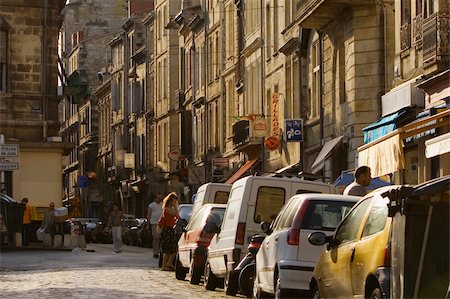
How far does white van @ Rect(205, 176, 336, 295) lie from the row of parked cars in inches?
0.6

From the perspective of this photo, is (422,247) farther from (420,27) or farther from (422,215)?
(420,27)

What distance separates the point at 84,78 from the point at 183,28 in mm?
40592

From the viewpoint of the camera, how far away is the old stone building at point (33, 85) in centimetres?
5950

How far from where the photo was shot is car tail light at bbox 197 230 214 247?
1043 inches

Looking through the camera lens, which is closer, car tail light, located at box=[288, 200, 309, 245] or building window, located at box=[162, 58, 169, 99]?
car tail light, located at box=[288, 200, 309, 245]

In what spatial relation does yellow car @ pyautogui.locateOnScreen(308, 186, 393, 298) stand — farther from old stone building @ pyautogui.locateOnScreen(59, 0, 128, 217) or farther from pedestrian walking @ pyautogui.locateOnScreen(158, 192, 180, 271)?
old stone building @ pyautogui.locateOnScreen(59, 0, 128, 217)

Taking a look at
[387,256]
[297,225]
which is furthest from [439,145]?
[387,256]

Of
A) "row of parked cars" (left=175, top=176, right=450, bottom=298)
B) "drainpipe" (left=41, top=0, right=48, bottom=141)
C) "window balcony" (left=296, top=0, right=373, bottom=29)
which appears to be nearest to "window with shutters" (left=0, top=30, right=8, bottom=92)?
"drainpipe" (left=41, top=0, right=48, bottom=141)

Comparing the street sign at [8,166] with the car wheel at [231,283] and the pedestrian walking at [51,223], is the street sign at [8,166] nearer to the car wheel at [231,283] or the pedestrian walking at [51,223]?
the pedestrian walking at [51,223]

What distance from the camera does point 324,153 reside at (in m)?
40.2

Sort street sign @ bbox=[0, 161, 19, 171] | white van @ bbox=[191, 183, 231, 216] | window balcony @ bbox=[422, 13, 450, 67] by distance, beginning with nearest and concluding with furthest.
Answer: window balcony @ bbox=[422, 13, 450, 67], white van @ bbox=[191, 183, 231, 216], street sign @ bbox=[0, 161, 19, 171]

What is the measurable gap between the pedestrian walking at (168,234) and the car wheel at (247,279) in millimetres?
9341

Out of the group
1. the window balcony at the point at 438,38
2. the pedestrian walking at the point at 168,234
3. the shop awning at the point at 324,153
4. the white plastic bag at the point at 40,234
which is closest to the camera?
the window balcony at the point at 438,38

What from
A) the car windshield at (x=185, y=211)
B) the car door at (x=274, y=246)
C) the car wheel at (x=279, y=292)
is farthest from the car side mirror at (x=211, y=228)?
the car windshield at (x=185, y=211)
